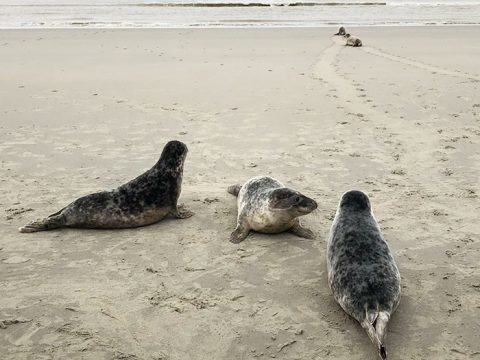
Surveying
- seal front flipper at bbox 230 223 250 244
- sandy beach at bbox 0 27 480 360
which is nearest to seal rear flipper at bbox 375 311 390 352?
sandy beach at bbox 0 27 480 360

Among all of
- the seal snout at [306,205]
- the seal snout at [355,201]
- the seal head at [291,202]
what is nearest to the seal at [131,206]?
the seal head at [291,202]

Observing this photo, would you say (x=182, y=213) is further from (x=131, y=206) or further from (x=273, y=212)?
(x=273, y=212)

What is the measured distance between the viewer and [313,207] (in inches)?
157

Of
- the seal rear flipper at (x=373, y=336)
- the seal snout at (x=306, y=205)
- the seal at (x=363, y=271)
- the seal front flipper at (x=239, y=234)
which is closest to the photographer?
the seal rear flipper at (x=373, y=336)

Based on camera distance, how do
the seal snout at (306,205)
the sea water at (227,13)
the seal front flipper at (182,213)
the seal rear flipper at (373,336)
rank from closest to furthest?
the seal rear flipper at (373,336), the seal snout at (306,205), the seal front flipper at (182,213), the sea water at (227,13)

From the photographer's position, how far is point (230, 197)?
5.07 m

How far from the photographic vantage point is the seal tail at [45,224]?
4.27 metres

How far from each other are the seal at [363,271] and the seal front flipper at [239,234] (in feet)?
2.63

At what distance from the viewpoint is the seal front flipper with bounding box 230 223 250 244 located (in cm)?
414

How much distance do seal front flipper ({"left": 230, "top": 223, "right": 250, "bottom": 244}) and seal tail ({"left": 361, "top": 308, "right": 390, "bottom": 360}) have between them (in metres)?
1.44

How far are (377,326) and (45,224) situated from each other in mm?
2805

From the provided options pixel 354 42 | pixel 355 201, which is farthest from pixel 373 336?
pixel 354 42

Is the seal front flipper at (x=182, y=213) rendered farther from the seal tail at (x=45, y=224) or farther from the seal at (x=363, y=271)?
the seal at (x=363, y=271)

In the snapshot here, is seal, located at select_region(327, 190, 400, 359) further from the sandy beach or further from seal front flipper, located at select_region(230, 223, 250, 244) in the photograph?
seal front flipper, located at select_region(230, 223, 250, 244)
